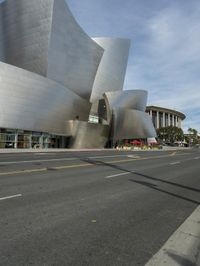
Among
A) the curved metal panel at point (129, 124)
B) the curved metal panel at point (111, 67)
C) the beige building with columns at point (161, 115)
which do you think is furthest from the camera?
the beige building with columns at point (161, 115)

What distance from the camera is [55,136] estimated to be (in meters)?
54.8

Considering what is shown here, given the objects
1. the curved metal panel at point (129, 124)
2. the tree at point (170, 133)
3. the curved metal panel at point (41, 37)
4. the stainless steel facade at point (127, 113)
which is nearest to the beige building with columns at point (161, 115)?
the tree at point (170, 133)

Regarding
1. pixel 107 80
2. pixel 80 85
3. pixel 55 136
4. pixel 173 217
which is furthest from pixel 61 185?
pixel 107 80

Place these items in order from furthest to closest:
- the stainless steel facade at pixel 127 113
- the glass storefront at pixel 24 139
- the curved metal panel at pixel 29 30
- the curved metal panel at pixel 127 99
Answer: the curved metal panel at pixel 127 99
the stainless steel facade at pixel 127 113
the curved metal panel at pixel 29 30
the glass storefront at pixel 24 139

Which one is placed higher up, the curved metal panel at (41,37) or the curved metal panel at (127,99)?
the curved metal panel at (41,37)

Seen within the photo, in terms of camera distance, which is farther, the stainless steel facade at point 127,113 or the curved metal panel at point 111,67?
the curved metal panel at point 111,67

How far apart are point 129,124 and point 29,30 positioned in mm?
29263

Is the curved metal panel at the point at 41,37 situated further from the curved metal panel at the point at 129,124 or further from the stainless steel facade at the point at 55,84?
the curved metal panel at the point at 129,124

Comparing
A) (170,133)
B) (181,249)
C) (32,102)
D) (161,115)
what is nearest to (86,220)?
(181,249)

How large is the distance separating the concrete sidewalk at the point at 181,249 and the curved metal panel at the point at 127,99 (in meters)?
59.9

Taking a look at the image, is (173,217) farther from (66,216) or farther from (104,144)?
(104,144)

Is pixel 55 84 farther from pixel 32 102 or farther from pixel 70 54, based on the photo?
pixel 70 54

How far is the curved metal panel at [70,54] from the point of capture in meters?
57.3

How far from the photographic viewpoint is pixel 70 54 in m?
62.7
